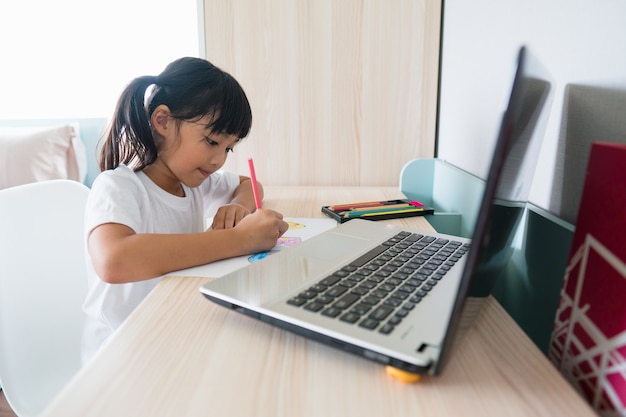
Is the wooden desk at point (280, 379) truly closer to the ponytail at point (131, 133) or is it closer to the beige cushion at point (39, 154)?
Answer: the ponytail at point (131, 133)

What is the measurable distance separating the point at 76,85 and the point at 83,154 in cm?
38

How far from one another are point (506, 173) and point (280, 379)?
0.74 feet

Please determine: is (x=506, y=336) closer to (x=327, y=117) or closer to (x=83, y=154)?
(x=327, y=117)

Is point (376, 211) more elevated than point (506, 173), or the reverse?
point (506, 173)

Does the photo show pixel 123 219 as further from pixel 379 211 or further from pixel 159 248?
pixel 379 211

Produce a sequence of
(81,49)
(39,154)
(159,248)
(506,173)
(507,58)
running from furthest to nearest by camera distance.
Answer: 1. (81,49)
2. (39,154)
3. (507,58)
4. (159,248)
5. (506,173)

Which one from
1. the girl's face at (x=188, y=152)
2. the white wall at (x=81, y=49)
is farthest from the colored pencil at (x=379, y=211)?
the white wall at (x=81, y=49)

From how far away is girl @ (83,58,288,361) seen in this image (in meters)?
0.61

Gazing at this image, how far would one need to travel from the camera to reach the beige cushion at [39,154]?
5.65ft

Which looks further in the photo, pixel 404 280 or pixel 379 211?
pixel 379 211

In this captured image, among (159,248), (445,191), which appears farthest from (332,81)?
(159,248)

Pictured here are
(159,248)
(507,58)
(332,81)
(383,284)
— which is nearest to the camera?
(383,284)

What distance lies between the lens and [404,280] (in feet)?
1.45

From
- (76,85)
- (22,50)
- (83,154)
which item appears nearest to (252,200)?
(83,154)
